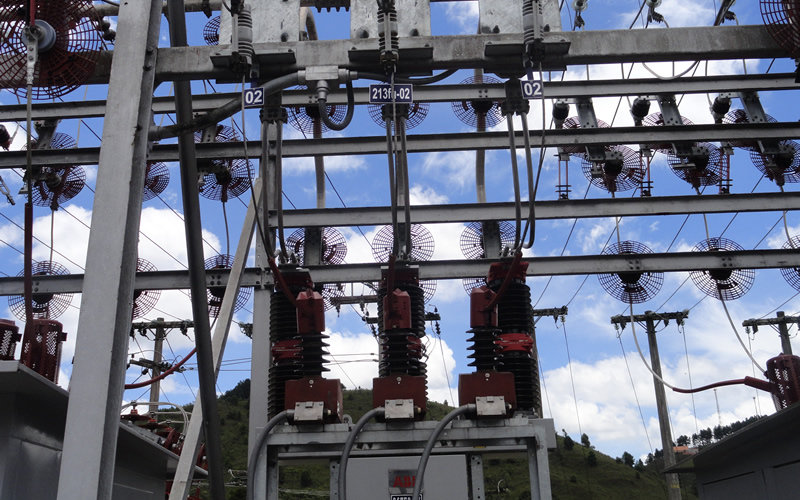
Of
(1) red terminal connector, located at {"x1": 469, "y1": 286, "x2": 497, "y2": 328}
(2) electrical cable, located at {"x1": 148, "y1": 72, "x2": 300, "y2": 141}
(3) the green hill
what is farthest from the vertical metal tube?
(3) the green hill

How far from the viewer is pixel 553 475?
3919 centimetres

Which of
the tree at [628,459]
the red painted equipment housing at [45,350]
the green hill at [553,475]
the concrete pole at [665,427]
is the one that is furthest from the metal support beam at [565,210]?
the tree at [628,459]

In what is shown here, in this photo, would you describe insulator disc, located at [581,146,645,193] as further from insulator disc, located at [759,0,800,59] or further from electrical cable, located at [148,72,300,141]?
electrical cable, located at [148,72,300,141]

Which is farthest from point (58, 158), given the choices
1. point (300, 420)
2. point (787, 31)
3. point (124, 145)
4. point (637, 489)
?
point (637, 489)

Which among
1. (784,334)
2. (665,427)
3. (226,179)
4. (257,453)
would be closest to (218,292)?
(226,179)

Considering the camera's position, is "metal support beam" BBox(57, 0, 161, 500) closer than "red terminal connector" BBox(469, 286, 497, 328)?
Yes

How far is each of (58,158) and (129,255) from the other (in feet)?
18.3

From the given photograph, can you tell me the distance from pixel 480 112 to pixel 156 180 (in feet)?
15.7

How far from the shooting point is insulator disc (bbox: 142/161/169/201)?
10.2 metres

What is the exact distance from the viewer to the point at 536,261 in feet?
28.2

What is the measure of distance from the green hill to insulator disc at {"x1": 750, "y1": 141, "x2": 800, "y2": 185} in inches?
938

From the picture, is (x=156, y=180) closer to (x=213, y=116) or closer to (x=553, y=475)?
(x=213, y=116)

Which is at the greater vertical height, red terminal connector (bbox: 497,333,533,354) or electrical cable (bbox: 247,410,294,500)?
red terminal connector (bbox: 497,333,533,354)

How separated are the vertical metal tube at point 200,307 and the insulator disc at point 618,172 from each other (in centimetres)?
646
